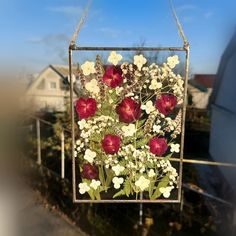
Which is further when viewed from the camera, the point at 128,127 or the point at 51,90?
the point at 51,90

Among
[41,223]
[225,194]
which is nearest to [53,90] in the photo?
[41,223]

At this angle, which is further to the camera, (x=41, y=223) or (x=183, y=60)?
(x=41, y=223)

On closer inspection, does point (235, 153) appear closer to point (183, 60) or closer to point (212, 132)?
point (212, 132)

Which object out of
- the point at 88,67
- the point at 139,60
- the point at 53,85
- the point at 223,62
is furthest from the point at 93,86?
the point at 223,62

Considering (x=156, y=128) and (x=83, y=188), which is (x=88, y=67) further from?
(x=83, y=188)

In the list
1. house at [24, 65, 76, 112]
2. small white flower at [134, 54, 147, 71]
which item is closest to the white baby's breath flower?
small white flower at [134, 54, 147, 71]

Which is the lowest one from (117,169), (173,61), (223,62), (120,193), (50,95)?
(120,193)

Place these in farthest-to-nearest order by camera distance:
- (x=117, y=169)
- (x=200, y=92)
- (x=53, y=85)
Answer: (x=200, y=92) < (x=53, y=85) < (x=117, y=169)

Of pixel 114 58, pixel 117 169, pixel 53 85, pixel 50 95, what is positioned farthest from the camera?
pixel 53 85
